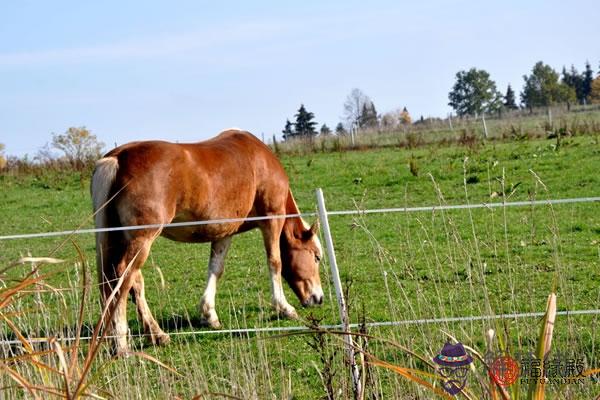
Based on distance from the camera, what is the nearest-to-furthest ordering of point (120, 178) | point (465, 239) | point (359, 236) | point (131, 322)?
point (120, 178), point (131, 322), point (465, 239), point (359, 236)

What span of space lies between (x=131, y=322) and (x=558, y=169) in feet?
32.4

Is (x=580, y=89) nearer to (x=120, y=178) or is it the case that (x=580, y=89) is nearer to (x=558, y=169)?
(x=558, y=169)

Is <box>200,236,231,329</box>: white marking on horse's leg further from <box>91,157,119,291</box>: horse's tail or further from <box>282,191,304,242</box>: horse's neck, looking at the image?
<box>91,157,119,291</box>: horse's tail

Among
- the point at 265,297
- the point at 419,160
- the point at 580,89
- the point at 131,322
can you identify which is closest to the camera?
the point at 131,322

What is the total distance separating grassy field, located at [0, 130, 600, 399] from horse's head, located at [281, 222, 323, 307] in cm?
20

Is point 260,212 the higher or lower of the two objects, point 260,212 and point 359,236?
the higher

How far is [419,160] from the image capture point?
688 inches

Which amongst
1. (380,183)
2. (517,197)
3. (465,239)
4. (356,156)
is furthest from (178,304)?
(356,156)

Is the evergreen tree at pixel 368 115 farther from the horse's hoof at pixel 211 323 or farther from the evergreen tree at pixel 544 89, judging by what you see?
the horse's hoof at pixel 211 323

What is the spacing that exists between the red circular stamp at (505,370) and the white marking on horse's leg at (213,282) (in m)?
4.63

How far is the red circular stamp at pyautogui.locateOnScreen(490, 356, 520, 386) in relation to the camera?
A: 2686 millimetres

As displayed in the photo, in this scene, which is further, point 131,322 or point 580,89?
point 580,89

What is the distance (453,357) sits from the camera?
287 cm

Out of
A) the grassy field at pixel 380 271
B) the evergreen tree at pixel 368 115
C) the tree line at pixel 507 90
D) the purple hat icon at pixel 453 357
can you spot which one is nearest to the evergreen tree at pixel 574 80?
the tree line at pixel 507 90
